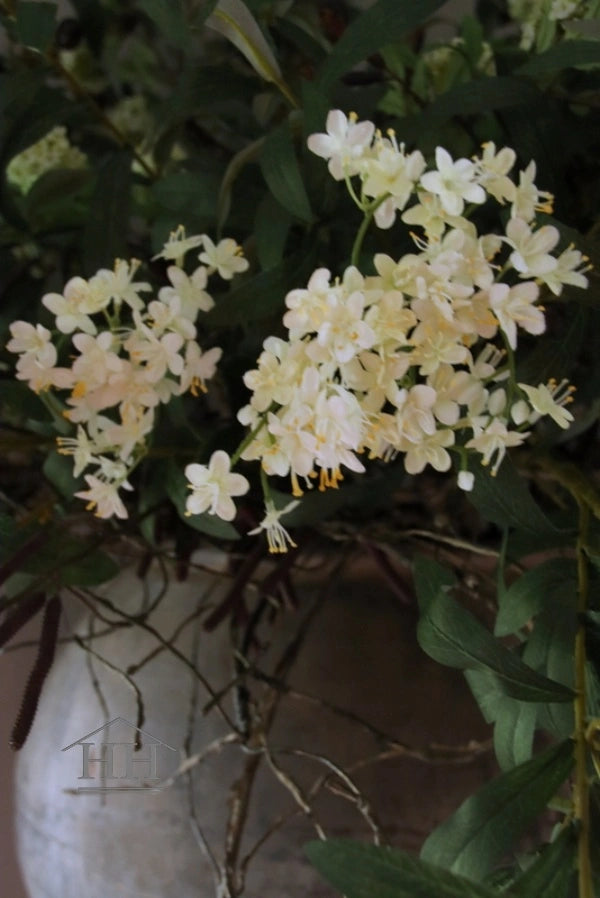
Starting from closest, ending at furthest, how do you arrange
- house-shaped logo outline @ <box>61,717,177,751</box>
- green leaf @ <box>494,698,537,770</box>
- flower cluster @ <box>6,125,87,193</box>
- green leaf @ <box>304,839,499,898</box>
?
green leaf @ <box>304,839,499,898</box> < green leaf @ <box>494,698,537,770</box> < house-shaped logo outline @ <box>61,717,177,751</box> < flower cluster @ <box>6,125,87,193</box>

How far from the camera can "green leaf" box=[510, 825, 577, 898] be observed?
0.33 metres

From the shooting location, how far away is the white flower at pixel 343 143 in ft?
1.17

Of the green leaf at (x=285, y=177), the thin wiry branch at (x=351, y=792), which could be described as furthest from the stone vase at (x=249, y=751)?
the green leaf at (x=285, y=177)

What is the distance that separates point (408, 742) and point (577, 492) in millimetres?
187

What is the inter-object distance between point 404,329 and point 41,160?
39 cm

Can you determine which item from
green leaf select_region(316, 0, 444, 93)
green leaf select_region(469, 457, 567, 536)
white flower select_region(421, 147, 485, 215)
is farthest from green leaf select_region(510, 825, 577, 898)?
green leaf select_region(316, 0, 444, 93)

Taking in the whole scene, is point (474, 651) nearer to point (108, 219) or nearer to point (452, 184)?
point (452, 184)

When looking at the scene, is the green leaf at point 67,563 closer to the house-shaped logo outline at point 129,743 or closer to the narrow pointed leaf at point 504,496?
the house-shaped logo outline at point 129,743

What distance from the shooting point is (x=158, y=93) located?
0.91 metres

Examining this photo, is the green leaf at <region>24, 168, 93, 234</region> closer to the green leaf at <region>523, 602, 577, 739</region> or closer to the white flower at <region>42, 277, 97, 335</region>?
the white flower at <region>42, 277, 97, 335</region>

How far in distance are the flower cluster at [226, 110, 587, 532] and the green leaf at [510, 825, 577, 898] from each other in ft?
0.43

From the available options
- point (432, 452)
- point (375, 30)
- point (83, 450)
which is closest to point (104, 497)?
Result: point (83, 450)

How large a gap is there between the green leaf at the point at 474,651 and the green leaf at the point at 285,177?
18 centimetres

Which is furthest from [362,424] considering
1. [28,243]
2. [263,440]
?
[28,243]
